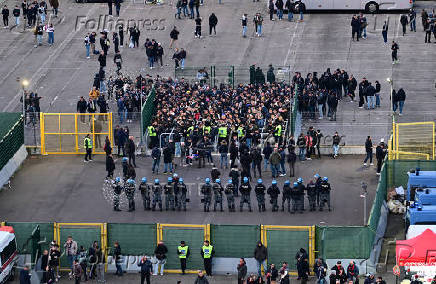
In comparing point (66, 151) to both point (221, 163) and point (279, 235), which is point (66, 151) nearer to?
point (221, 163)

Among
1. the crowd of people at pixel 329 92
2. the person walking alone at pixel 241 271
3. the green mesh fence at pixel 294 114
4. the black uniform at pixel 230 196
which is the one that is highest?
the crowd of people at pixel 329 92

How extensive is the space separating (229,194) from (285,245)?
603 cm

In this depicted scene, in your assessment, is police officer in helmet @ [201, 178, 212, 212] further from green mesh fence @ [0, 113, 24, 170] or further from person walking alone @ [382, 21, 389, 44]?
person walking alone @ [382, 21, 389, 44]

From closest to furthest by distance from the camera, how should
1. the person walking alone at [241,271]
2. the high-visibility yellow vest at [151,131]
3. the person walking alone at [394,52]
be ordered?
the person walking alone at [241,271]
the high-visibility yellow vest at [151,131]
the person walking alone at [394,52]

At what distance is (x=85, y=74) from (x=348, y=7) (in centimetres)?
1849

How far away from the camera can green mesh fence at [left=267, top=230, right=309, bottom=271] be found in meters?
60.9

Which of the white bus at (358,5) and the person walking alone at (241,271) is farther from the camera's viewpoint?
the white bus at (358,5)

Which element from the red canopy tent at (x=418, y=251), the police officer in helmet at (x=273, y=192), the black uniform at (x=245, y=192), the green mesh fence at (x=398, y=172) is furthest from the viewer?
the green mesh fence at (x=398, y=172)

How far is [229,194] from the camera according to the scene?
66.3 meters

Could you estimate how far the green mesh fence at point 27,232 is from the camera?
61.7 meters

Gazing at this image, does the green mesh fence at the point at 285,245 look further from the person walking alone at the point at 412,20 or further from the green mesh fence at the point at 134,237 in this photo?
the person walking alone at the point at 412,20

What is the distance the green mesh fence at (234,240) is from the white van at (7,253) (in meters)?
8.20

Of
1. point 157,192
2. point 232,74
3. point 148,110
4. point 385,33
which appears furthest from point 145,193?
point 385,33

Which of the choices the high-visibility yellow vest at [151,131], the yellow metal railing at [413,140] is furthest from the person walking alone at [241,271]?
the high-visibility yellow vest at [151,131]
